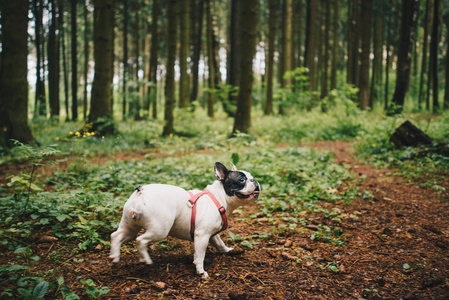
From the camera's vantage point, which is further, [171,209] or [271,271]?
[271,271]

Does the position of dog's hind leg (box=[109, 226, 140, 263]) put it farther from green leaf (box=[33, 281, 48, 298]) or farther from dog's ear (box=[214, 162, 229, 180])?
dog's ear (box=[214, 162, 229, 180])

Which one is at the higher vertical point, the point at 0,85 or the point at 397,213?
the point at 0,85

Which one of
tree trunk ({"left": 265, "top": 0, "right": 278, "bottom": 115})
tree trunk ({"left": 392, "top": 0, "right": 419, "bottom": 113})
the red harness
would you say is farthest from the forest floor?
tree trunk ({"left": 265, "top": 0, "right": 278, "bottom": 115})

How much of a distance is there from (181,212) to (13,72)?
339 inches

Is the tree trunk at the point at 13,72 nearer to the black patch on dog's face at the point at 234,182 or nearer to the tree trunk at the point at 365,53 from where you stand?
the black patch on dog's face at the point at 234,182

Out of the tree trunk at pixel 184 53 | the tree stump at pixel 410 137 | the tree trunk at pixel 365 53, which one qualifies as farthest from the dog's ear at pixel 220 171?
the tree trunk at pixel 365 53

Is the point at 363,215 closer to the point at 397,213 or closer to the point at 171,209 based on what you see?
the point at 397,213

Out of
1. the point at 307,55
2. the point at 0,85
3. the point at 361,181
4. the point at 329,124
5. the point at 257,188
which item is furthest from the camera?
the point at 307,55

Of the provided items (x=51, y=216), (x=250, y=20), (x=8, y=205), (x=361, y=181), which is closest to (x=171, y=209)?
(x=51, y=216)

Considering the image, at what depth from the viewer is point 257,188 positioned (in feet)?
9.89

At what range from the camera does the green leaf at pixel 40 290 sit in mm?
2125

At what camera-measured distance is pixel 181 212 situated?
9.43 ft

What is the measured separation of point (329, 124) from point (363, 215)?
9037 mm

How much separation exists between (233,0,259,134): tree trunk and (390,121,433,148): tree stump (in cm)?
525
